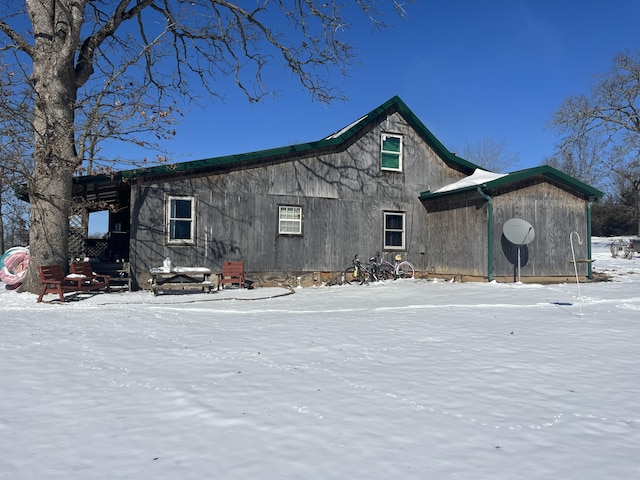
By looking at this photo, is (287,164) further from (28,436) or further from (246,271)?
(28,436)

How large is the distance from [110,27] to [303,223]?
25.9 ft

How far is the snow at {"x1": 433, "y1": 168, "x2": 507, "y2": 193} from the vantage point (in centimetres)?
1512

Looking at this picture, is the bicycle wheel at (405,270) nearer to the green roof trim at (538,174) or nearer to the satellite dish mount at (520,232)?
the green roof trim at (538,174)

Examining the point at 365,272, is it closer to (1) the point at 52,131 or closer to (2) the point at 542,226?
(2) the point at 542,226

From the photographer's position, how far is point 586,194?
51.2 feet

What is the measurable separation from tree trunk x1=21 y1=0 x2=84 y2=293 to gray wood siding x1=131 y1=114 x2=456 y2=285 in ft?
6.30

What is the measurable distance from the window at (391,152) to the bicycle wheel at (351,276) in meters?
3.78

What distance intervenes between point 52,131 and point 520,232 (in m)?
12.9

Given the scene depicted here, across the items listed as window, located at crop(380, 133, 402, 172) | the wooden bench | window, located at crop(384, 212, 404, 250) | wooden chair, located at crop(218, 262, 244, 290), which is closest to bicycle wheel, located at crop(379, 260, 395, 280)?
window, located at crop(384, 212, 404, 250)

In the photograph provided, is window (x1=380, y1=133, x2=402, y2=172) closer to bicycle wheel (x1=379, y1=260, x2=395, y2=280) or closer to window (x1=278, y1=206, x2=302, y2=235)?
bicycle wheel (x1=379, y1=260, x2=395, y2=280)

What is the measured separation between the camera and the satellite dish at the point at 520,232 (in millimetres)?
14081

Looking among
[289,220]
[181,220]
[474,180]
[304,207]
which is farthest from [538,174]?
[181,220]

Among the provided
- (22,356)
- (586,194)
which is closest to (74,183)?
(22,356)

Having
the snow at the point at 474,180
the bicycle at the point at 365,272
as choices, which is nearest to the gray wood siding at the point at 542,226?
the snow at the point at 474,180
